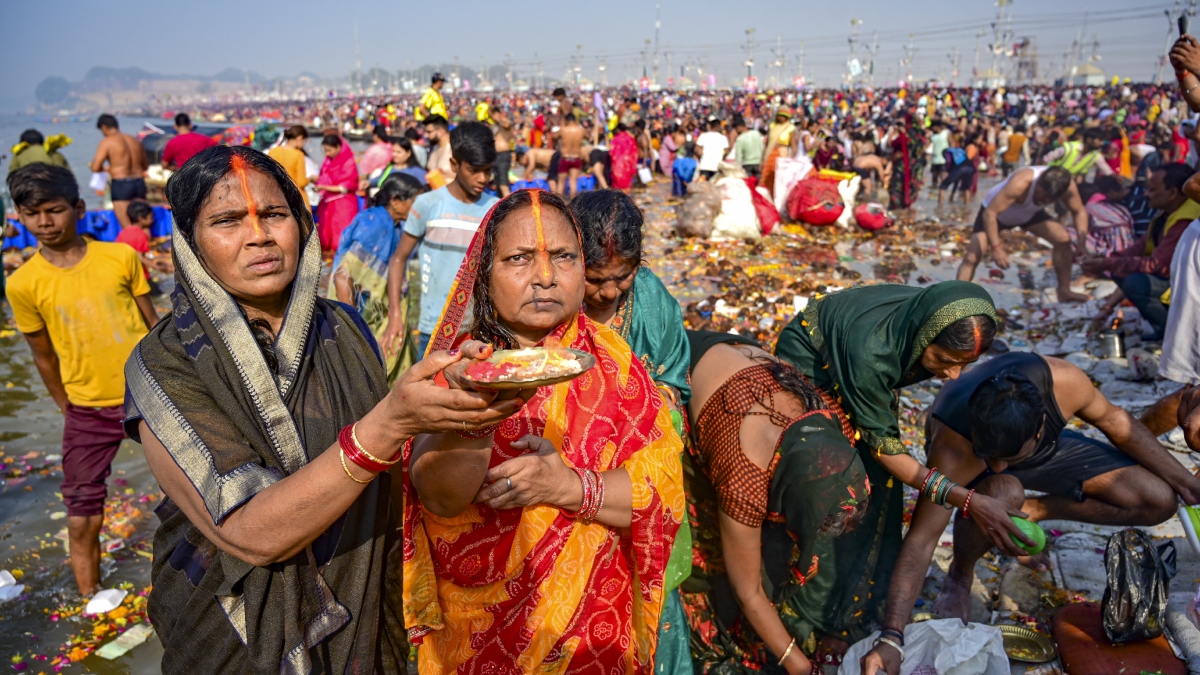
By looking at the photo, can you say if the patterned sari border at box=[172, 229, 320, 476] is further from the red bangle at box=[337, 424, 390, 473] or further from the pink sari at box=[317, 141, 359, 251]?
the pink sari at box=[317, 141, 359, 251]

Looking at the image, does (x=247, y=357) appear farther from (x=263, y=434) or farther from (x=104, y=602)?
(x=104, y=602)

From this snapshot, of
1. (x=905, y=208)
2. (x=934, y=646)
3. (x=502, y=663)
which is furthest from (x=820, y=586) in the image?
(x=905, y=208)

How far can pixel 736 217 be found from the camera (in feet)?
34.2

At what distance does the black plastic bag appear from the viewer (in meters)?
2.57

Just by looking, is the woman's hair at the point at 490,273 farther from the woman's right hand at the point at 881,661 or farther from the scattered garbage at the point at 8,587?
the scattered garbage at the point at 8,587

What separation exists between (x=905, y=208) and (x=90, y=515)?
44.3 feet

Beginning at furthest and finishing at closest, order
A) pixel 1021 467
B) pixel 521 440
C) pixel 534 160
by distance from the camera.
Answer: pixel 534 160, pixel 1021 467, pixel 521 440

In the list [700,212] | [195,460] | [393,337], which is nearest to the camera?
[195,460]

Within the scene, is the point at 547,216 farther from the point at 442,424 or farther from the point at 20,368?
the point at 20,368

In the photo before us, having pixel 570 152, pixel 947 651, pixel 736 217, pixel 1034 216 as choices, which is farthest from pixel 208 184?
pixel 570 152

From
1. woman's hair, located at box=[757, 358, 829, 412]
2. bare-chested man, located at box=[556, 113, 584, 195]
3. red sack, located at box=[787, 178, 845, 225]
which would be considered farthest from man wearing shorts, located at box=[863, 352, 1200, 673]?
bare-chested man, located at box=[556, 113, 584, 195]

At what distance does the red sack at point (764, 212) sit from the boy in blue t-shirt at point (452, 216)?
7230mm

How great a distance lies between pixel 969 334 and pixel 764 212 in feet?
27.3

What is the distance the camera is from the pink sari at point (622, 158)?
15156 mm
